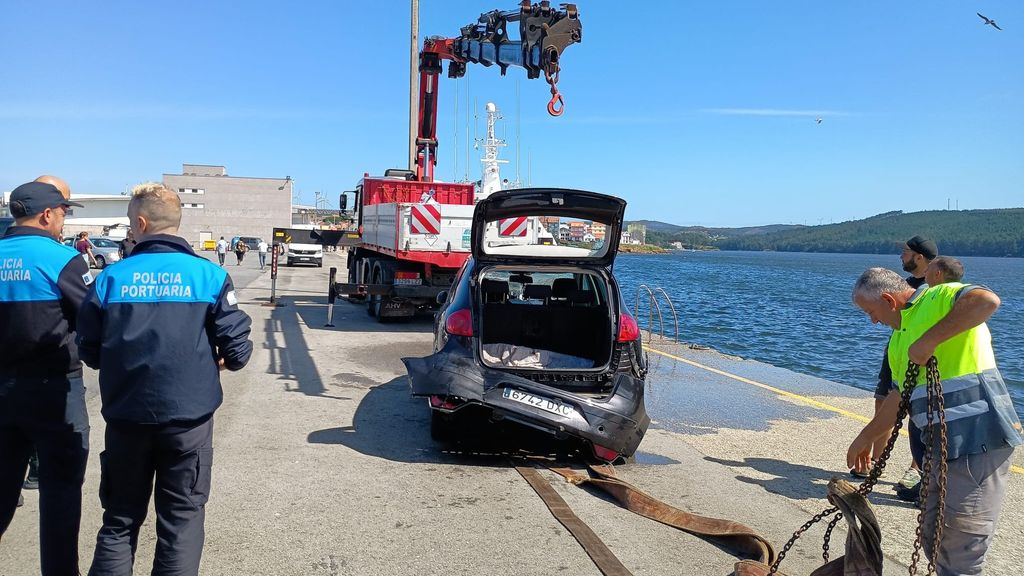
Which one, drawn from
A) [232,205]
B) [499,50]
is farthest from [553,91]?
[232,205]

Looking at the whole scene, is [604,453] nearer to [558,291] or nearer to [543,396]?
[543,396]

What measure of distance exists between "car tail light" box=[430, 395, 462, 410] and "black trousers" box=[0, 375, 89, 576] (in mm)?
2734

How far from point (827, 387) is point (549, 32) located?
6.03 meters

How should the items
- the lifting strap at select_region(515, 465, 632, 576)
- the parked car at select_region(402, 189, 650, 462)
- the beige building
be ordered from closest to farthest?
the lifting strap at select_region(515, 465, 632, 576) < the parked car at select_region(402, 189, 650, 462) < the beige building

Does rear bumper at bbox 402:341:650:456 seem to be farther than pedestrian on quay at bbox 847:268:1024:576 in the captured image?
Yes

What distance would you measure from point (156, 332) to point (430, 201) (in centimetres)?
1096

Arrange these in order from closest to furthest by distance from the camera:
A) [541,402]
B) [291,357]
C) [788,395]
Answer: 1. [541,402]
2. [788,395]
3. [291,357]

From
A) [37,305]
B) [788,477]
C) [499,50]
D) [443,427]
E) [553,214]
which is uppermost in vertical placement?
[499,50]

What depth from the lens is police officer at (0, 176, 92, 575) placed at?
3.34m

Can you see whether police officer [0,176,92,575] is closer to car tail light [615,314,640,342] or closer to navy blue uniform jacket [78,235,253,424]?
navy blue uniform jacket [78,235,253,424]

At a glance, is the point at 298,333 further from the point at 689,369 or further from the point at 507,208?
the point at 507,208

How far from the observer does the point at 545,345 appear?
7.26 metres

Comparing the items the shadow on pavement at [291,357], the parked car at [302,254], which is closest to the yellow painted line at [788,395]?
the shadow on pavement at [291,357]

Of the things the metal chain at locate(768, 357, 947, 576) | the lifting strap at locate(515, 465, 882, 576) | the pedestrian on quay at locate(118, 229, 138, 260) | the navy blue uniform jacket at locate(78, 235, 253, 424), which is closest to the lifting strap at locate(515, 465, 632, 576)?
the lifting strap at locate(515, 465, 882, 576)
